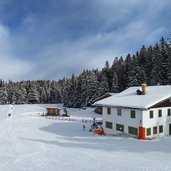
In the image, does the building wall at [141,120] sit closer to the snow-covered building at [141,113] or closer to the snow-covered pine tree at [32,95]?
the snow-covered building at [141,113]

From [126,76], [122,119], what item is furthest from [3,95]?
[122,119]

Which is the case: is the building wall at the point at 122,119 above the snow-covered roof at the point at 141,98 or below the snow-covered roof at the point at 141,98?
below

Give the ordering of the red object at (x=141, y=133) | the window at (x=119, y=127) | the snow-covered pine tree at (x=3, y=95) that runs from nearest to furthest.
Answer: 1. the red object at (x=141, y=133)
2. the window at (x=119, y=127)
3. the snow-covered pine tree at (x=3, y=95)

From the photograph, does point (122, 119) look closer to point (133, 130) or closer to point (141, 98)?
point (133, 130)

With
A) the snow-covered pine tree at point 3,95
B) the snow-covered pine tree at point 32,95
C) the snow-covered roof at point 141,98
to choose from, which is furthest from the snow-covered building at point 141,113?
the snow-covered pine tree at point 3,95

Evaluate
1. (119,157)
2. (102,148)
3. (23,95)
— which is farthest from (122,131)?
(23,95)

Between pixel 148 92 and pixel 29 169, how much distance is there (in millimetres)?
27694

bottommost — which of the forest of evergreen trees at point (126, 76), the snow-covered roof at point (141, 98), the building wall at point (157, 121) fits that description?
the building wall at point (157, 121)

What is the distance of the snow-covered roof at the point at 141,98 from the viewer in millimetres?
36938

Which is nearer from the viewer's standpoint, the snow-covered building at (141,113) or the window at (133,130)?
the snow-covered building at (141,113)

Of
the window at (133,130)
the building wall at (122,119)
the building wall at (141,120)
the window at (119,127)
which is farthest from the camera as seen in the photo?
the window at (119,127)

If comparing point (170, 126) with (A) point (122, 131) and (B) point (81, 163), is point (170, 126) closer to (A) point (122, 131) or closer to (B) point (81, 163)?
(A) point (122, 131)

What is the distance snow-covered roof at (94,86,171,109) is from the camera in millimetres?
36938

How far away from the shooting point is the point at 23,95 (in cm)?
13450
